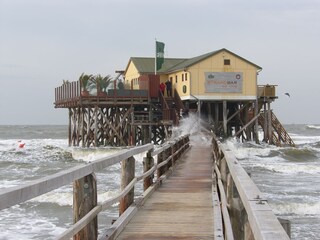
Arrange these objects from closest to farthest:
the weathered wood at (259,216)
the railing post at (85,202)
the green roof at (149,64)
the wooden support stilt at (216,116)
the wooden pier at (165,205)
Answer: the weathered wood at (259,216) < the wooden pier at (165,205) < the railing post at (85,202) < the wooden support stilt at (216,116) < the green roof at (149,64)

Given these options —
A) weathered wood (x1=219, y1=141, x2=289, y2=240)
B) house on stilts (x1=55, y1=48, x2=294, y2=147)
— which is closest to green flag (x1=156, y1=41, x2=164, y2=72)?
house on stilts (x1=55, y1=48, x2=294, y2=147)

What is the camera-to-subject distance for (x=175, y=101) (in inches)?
1480

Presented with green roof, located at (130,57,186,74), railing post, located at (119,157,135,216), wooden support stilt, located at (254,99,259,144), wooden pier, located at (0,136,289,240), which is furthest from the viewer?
green roof, located at (130,57,186,74)

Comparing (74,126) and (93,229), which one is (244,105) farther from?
(93,229)

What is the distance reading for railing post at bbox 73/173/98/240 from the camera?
455cm

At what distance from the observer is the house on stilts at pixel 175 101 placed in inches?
1483

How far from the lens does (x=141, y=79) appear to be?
38375 mm

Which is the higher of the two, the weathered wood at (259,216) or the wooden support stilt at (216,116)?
the wooden support stilt at (216,116)

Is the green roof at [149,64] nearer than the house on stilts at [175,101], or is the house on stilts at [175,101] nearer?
the house on stilts at [175,101]

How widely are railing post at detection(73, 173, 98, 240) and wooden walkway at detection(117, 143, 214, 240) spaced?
1172 mm

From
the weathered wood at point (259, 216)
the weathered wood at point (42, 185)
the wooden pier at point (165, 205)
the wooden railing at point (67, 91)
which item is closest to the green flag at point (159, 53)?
the wooden railing at point (67, 91)

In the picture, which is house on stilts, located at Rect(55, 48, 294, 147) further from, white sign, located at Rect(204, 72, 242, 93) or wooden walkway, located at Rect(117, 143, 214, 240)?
wooden walkway, located at Rect(117, 143, 214, 240)

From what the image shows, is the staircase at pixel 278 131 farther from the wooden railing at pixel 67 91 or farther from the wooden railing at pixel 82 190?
the wooden railing at pixel 82 190

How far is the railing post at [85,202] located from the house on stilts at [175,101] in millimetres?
30209
